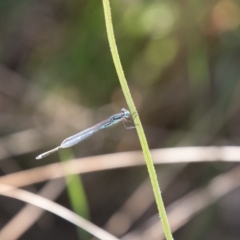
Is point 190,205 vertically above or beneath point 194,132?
beneath

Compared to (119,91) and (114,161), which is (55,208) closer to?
(114,161)

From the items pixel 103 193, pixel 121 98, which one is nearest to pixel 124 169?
pixel 103 193

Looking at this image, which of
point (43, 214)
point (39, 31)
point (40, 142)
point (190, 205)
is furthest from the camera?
point (39, 31)

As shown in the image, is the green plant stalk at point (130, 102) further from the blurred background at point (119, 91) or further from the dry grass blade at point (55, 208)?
the blurred background at point (119, 91)

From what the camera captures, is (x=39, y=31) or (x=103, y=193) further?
(x=39, y=31)

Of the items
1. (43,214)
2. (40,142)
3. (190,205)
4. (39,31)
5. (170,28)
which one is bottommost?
(190,205)

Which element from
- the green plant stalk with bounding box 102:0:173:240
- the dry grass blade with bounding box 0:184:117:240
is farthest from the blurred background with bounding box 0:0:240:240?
the green plant stalk with bounding box 102:0:173:240

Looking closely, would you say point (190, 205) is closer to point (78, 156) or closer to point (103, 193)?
point (103, 193)

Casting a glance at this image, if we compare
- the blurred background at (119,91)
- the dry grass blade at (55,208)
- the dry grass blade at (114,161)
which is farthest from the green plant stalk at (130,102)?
the blurred background at (119,91)
